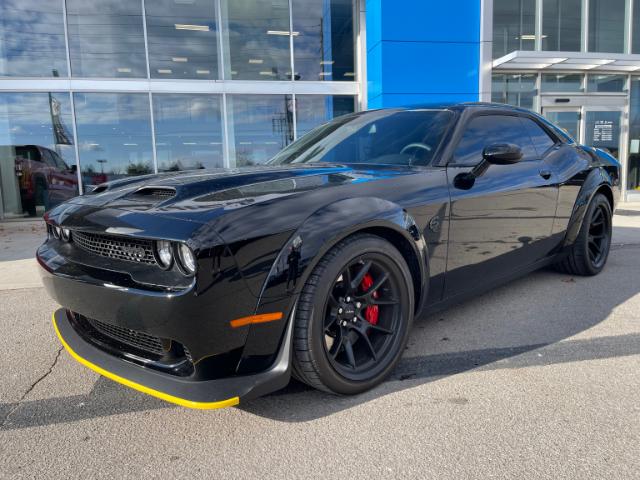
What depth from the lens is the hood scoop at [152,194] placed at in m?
2.10

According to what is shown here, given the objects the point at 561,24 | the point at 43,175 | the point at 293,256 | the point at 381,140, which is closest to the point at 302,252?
the point at 293,256

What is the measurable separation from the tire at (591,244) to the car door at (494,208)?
2.27 feet

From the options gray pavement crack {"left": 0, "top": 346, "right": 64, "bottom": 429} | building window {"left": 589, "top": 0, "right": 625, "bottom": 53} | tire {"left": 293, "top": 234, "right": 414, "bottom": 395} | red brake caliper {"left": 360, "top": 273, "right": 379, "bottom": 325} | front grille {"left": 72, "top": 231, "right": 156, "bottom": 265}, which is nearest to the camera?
front grille {"left": 72, "top": 231, "right": 156, "bottom": 265}

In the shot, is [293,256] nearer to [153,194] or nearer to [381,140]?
[153,194]

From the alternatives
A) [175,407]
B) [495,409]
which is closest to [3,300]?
[175,407]

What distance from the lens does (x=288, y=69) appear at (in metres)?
10.7

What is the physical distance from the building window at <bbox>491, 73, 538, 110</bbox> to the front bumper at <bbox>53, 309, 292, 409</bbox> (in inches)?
402

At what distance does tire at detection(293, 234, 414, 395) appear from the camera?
201 centimetres

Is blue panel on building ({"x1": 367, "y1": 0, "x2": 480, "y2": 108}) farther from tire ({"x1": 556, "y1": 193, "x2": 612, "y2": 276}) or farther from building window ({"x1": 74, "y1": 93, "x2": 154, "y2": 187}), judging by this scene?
tire ({"x1": 556, "y1": 193, "x2": 612, "y2": 276})

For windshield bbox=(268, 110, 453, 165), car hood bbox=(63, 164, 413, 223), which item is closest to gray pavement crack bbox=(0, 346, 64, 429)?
car hood bbox=(63, 164, 413, 223)

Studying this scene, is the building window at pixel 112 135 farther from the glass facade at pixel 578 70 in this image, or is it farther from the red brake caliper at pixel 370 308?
the red brake caliper at pixel 370 308

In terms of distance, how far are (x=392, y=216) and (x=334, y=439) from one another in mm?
1071

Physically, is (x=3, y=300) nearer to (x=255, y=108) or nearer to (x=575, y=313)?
(x=575, y=313)

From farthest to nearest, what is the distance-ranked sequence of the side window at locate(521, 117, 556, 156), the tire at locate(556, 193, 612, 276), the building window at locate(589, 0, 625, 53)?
the building window at locate(589, 0, 625, 53)
the tire at locate(556, 193, 612, 276)
the side window at locate(521, 117, 556, 156)
